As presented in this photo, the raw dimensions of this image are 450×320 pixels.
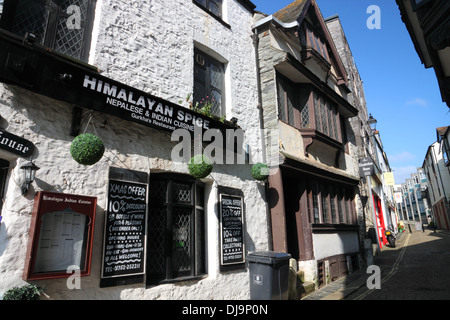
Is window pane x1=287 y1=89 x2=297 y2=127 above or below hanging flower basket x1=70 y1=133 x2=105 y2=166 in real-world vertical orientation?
above

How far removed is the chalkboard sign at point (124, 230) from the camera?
4531 millimetres

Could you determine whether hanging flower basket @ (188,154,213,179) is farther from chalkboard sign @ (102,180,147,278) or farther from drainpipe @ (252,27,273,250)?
drainpipe @ (252,27,273,250)

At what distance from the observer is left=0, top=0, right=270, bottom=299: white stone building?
156 inches

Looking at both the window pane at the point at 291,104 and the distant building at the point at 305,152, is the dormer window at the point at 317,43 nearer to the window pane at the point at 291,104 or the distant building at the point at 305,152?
the distant building at the point at 305,152

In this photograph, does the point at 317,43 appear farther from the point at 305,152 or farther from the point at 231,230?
the point at 231,230

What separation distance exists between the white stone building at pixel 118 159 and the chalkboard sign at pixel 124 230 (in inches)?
0.7

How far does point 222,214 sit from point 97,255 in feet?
9.13

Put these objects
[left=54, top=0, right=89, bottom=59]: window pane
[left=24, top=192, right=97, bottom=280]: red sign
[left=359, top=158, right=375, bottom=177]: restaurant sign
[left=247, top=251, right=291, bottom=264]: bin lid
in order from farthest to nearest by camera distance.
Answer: [left=359, top=158, right=375, bottom=177]: restaurant sign → [left=247, top=251, right=291, bottom=264]: bin lid → [left=54, top=0, right=89, bottom=59]: window pane → [left=24, top=192, right=97, bottom=280]: red sign

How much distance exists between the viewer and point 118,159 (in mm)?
5062

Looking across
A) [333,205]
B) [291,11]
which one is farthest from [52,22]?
[333,205]

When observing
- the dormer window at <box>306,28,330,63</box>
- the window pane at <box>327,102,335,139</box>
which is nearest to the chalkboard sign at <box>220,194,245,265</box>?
the window pane at <box>327,102,335,139</box>

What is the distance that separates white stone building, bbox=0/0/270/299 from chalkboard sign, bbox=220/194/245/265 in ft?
0.14

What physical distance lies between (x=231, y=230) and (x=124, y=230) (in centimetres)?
263

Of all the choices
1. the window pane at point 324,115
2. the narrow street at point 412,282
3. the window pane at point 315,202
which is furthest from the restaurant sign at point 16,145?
the window pane at point 324,115
